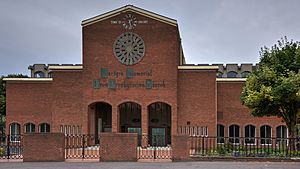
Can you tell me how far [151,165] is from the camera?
21625 millimetres

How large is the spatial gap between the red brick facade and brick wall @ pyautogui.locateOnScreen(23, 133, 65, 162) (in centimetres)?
1690

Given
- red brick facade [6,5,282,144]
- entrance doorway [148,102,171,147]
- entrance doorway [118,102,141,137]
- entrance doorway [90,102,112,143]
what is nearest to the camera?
red brick facade [6,5,282,144]

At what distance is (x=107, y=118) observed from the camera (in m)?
46.3

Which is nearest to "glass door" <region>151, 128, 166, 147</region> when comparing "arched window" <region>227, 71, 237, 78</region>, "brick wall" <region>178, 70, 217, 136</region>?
"brick wall" <region>178, 70, 217, 136</region>

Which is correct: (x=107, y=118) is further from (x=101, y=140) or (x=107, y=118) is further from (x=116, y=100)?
(x=101, y=140)

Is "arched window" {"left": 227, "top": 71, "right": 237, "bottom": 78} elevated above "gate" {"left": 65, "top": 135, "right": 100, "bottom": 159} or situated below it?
above

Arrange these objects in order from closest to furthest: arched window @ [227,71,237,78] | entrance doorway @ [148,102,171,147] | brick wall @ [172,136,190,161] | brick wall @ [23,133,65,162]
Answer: brick wall @ [172,136,190,161] < brick wall @ [23,133,65,162] < entrance doorway @ [148,102,171,147] < arched window @ [227,71,237,78]

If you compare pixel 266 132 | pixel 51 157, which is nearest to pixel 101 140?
pixel 51 157

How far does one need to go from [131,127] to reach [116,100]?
5484mm

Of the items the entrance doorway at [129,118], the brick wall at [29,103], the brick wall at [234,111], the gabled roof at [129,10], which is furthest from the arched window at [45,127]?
the brick wall at [234,111]

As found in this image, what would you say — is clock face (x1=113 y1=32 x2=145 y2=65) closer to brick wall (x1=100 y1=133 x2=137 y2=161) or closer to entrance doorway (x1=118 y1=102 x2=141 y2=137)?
entrance doorway (x1=118 y1=102 x2=141 y2=137)

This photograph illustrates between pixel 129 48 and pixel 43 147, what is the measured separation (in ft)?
63.3

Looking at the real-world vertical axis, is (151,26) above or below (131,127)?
above

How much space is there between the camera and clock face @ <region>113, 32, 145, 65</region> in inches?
1624
